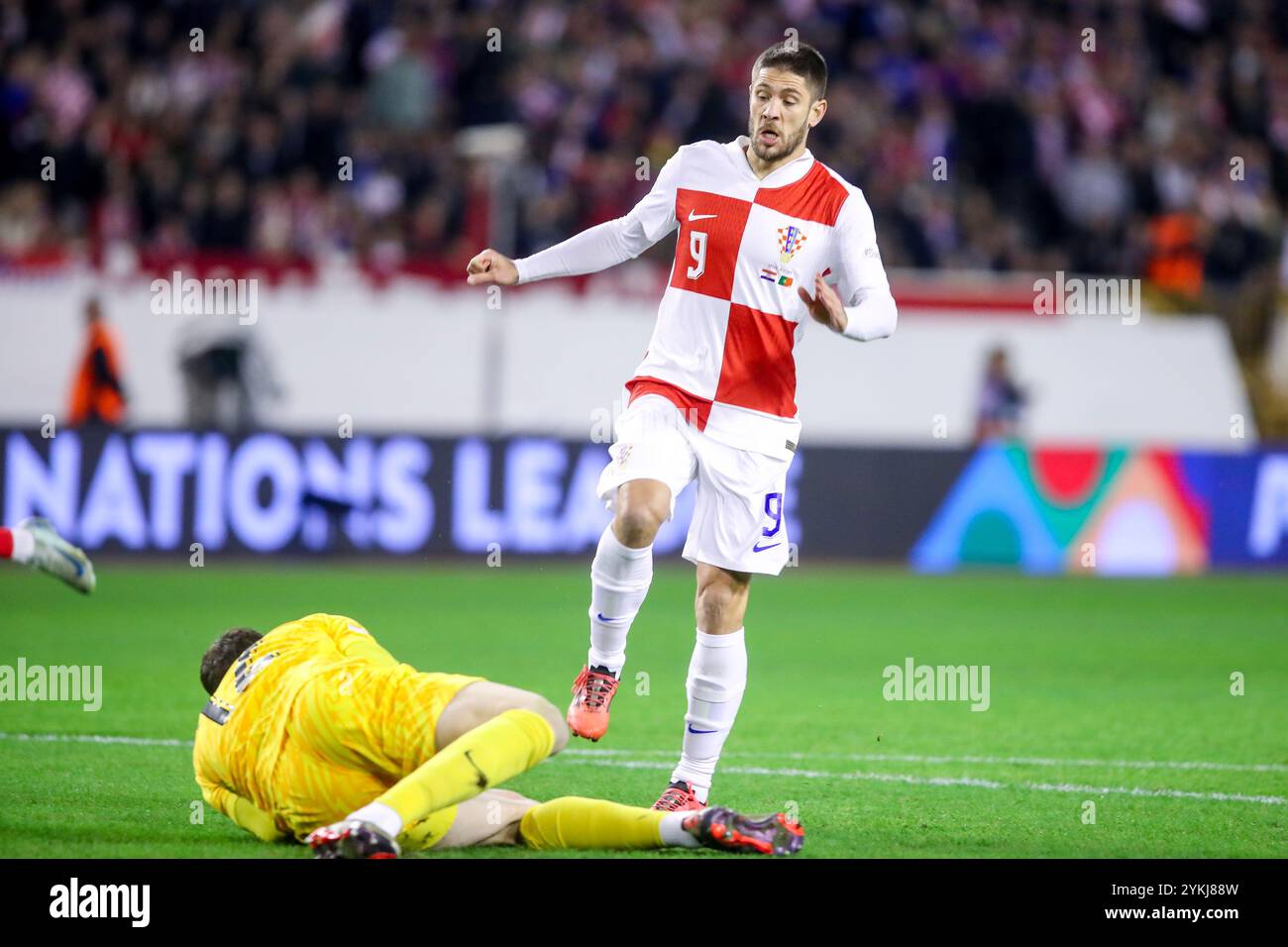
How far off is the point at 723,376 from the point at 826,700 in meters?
3.61

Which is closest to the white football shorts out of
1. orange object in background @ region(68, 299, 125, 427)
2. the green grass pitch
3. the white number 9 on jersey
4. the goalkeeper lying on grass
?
the white number 9 on jersey

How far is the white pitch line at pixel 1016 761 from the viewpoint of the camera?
26.3 ft

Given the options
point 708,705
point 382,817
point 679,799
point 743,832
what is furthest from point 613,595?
point 382,817

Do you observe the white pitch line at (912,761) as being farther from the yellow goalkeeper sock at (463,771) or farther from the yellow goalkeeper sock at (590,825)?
the yellow goalkeeper sock at (463,771)

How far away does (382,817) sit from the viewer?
507 cm

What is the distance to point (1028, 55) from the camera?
22.8m

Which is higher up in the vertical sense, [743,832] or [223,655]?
[223,655]

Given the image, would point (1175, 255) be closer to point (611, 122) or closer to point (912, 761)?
point (611, 122)

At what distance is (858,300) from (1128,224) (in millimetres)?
15757

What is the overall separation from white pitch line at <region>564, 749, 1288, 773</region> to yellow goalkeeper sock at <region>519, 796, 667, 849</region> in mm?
2234

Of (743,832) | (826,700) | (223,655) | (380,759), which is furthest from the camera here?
(826,700)

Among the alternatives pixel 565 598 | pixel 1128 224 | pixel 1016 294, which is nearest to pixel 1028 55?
pixel 1128 224

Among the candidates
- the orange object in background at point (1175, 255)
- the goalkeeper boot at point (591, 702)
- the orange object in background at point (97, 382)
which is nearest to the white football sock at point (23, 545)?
the goalkeeper boot at point (591, 702)

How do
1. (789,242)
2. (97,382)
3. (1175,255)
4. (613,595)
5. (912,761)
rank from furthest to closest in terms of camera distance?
(1175,255), (97,382), (912,761), (789,242), (613,595)
